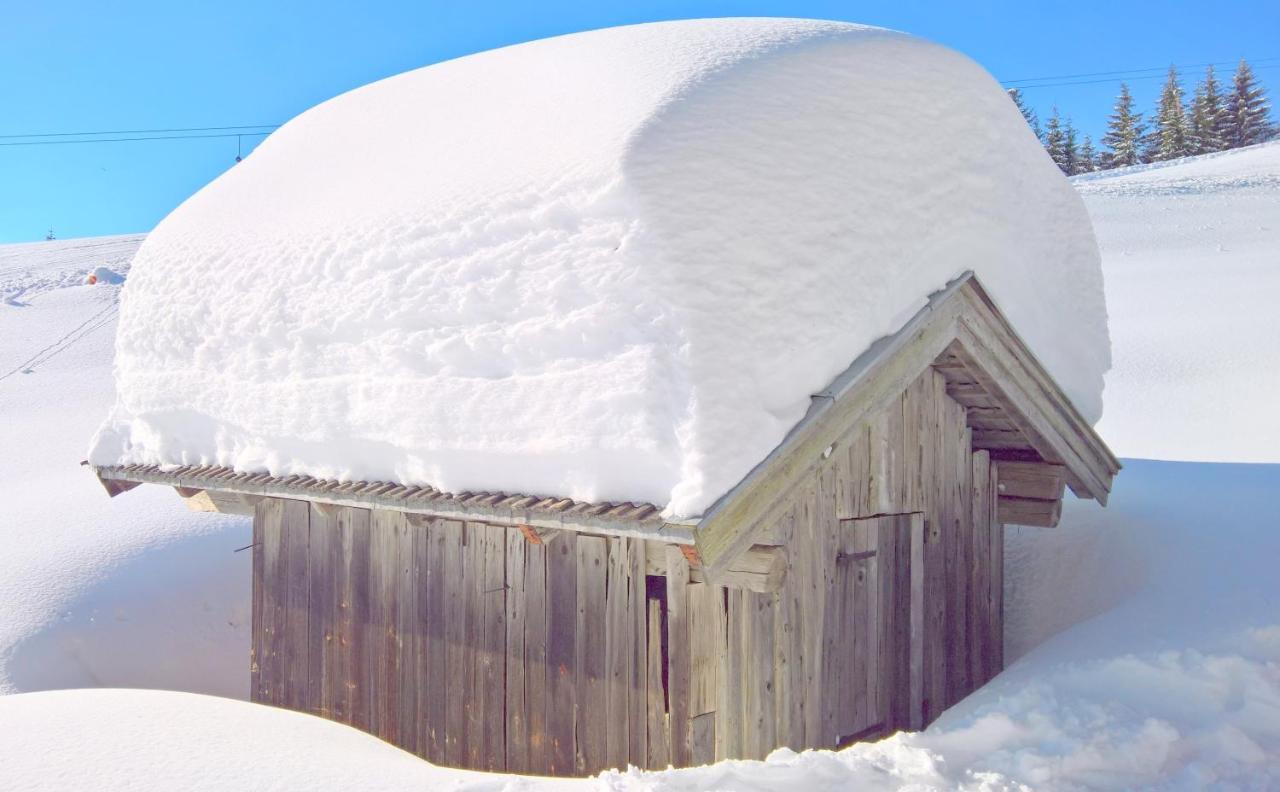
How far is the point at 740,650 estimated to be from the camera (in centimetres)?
434

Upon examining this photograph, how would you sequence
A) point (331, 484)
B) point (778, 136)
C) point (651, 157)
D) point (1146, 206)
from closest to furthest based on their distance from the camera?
1. point (651, 157)
2. point (778, 136)
3. point (331, 484)
4. point (1146, 206)

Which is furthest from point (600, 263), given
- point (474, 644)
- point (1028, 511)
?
point (1028, 511)

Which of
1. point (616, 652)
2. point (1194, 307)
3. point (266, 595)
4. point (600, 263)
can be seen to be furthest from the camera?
point (1194, 307)

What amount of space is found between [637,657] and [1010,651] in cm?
316

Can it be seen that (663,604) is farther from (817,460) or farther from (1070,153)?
(1070,153)

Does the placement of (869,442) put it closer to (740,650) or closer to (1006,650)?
(740,650)

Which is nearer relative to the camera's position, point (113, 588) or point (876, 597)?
point (876, 597)

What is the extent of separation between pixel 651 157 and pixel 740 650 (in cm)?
204

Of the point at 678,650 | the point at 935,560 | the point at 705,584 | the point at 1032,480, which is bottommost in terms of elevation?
the point at 678,650

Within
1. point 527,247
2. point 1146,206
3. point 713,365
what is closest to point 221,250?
point 527,247

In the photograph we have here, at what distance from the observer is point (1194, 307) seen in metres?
22.0

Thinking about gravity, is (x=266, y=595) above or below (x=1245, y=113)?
below

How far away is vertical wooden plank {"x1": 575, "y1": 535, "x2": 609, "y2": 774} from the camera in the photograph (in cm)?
476

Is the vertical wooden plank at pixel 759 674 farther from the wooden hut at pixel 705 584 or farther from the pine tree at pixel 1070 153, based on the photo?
the pine tree at pixel 1070 153
